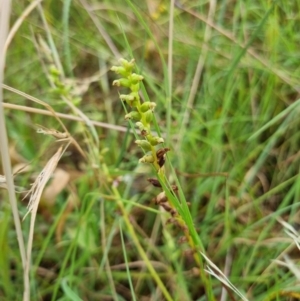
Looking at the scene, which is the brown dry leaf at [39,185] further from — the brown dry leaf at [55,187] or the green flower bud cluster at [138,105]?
the brown dry leaf at [55,187]

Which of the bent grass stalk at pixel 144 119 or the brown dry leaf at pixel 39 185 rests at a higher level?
the bent grass stalk at pixel 144 119

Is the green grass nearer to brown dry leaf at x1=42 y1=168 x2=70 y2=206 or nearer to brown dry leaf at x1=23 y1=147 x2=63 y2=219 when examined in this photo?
brown dry leaf at x1=42 y1=168 x2=70 y2=206

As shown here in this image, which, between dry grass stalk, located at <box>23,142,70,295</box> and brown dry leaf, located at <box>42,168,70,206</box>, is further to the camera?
brown dry leaf, located at <box>42,168,70,206</box>

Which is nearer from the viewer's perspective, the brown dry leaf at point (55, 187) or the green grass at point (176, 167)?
the green grass at point (176, 167)

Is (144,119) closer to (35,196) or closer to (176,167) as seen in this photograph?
(35,196)

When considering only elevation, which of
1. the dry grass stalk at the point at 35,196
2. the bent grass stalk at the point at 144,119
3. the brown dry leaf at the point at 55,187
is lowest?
the brown dry leaf at the point at 55,187

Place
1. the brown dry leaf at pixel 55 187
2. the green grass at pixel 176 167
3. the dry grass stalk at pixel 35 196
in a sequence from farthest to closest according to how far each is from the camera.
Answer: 1. the brown dry leaf at pixel 55 187
2. the green grass at pixel 176 167
3. the dry grass stalk at pixel 35 196

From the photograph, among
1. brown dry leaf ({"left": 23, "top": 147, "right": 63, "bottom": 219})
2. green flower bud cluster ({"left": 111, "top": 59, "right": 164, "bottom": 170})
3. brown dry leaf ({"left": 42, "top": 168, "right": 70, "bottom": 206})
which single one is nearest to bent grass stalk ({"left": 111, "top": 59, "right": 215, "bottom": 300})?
green flower bud cluster ({"left": 111, "top": 59, "right": 164, "bottom": 170})

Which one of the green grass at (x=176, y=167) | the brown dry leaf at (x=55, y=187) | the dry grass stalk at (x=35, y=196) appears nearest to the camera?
the dry grass stalk at (x=35, y=196)

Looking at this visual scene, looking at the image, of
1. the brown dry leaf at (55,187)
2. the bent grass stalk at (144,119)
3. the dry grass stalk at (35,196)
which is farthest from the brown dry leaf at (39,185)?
the brown dry leaf at (55,187)
